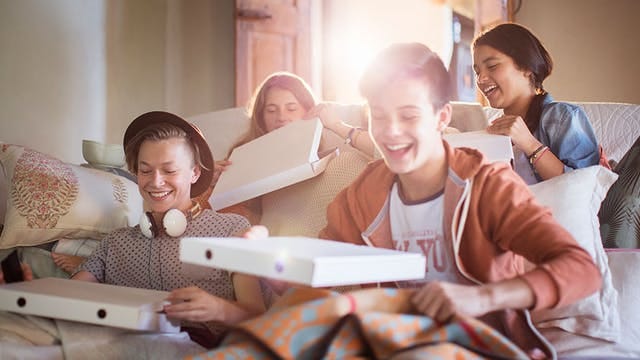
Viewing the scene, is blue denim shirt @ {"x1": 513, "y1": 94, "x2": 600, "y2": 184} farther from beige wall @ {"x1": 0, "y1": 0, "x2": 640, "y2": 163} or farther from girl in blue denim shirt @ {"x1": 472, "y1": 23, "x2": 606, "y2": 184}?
beige wall @ {"x1": 0, "y1": 0, "x2": 640, "y2": 163}

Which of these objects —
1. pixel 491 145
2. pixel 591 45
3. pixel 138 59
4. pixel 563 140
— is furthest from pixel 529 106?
pixel 138 59

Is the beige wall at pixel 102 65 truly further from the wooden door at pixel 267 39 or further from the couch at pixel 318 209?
the couch at pixel 318 209

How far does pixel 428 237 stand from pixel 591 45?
2.17m

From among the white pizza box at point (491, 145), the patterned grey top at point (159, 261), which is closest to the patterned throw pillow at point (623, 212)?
the white pizza box at point (491, 145)

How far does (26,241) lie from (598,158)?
1.05 metres

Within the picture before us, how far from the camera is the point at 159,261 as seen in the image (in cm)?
120

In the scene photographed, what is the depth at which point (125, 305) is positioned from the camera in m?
0.96

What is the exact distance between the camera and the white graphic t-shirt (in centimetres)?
93

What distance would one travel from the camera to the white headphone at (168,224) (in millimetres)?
1178

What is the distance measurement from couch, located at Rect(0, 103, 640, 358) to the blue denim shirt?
0.08 meters

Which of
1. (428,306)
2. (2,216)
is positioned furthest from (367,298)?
(2,216)

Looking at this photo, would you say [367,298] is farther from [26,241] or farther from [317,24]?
[317,24]

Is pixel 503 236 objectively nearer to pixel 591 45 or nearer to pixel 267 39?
pixel 591 45

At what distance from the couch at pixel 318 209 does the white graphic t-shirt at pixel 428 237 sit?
186mm
